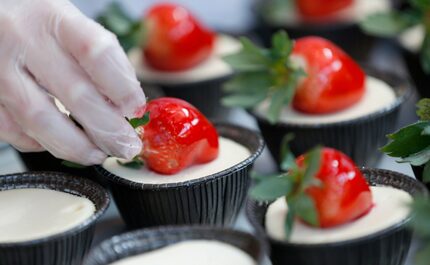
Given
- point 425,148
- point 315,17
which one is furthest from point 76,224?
point 315,17

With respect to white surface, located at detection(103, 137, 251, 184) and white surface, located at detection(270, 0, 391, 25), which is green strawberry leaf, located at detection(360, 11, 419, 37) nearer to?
white surface, located at detection(270, 0, 391, 25)

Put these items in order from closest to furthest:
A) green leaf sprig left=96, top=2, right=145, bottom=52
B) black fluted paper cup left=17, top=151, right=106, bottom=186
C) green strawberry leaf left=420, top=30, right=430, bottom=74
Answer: black fluted paper cup left=17, top=151, right=106, bottom=186
green strawberry leaf left=420, top=30, right=430, bottom=74
green leaf sprig left=96, top=2, right=145, bottom=52

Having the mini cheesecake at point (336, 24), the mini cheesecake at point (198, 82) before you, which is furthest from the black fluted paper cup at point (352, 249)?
the mini cheesecake at point (336, 24)

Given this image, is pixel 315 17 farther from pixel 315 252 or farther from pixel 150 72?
pixel 315 252

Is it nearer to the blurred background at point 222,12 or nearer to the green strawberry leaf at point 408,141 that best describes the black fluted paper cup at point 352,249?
the green strawberry leaf at point 408,141

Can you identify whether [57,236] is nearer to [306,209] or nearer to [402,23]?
[306,209]

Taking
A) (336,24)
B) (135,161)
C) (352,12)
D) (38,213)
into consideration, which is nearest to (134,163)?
(135,161)

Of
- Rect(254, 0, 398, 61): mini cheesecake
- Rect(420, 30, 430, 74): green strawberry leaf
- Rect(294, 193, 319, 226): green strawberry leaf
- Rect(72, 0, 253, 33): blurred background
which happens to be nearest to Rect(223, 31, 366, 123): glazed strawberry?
Rect(420, 30, 430, 74): green strawberry leaf
